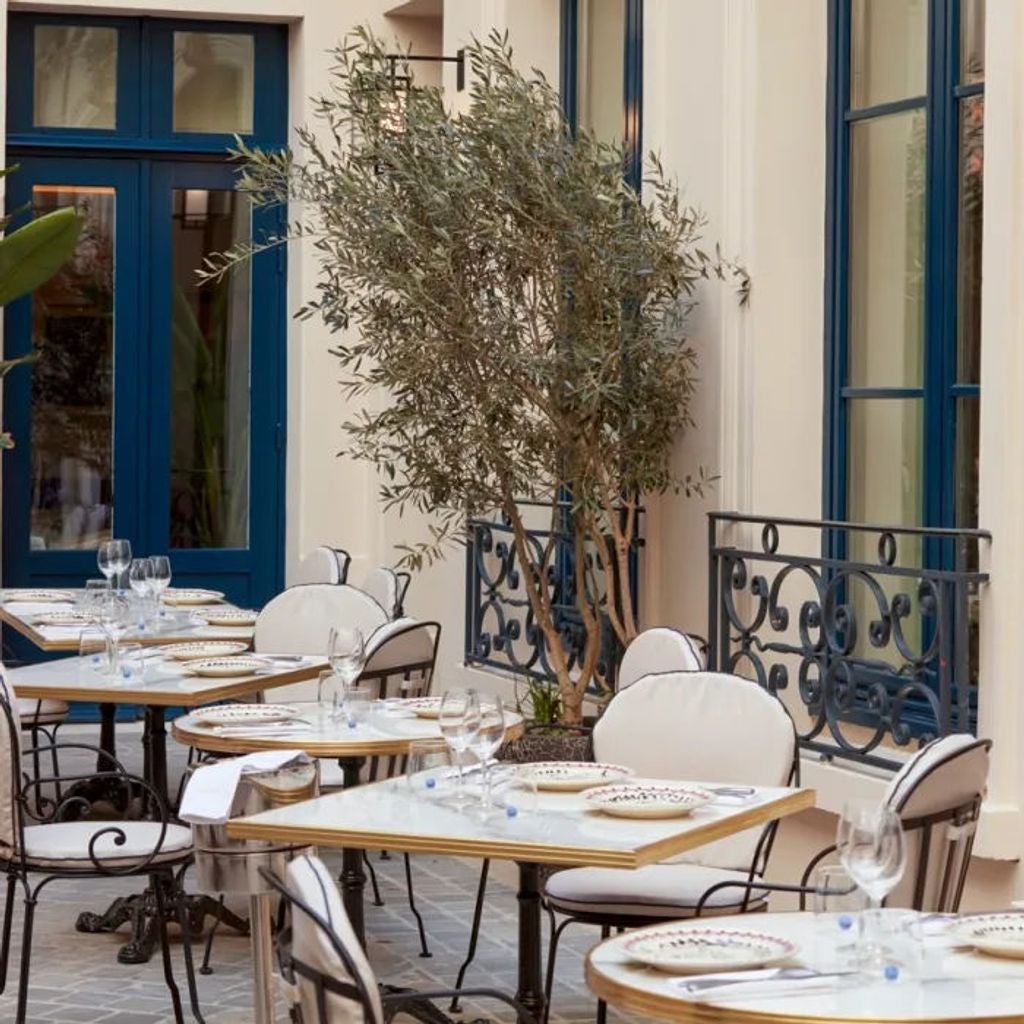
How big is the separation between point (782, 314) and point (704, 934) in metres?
4.49

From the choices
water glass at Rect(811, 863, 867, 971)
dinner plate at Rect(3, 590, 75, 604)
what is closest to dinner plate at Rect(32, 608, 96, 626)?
dinner plate at Rect(3, 590, 75, 604)

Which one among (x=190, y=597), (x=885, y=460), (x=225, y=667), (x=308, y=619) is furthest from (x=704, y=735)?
(x=190, y=597)

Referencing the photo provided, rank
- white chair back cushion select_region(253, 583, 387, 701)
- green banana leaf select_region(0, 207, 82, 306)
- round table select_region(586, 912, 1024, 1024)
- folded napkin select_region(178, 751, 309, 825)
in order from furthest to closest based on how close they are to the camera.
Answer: green banana leaf select_region(0, 207, 82, 306) < white chair back cushion select_region(253, 583, 387, 701) < folded napkin select_region(178, 751, 309, 825) < round table select_region(586, 912, 1024, 1024)

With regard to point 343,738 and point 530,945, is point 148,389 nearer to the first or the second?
point 343,738

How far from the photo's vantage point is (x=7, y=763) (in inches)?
215

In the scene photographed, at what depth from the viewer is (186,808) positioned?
4402 millimetres

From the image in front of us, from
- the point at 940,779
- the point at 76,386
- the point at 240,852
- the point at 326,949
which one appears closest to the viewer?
the point at 326,949

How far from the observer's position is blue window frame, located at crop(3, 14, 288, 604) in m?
11.9

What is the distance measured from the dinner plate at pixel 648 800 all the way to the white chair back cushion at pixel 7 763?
163 centimetres

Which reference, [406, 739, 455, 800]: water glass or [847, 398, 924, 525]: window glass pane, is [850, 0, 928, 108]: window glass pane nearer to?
[847, 398, 924, 525]: window glass pane

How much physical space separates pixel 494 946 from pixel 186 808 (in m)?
2.78

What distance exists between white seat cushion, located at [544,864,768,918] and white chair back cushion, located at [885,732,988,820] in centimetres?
97

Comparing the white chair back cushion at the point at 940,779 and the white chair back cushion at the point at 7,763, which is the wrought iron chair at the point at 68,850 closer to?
the white chair back cushion at the point at 7,763

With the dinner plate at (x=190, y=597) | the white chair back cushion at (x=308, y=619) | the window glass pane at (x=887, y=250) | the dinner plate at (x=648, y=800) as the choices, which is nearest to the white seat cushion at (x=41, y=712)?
the dinner plate at (x=190, y=597)
